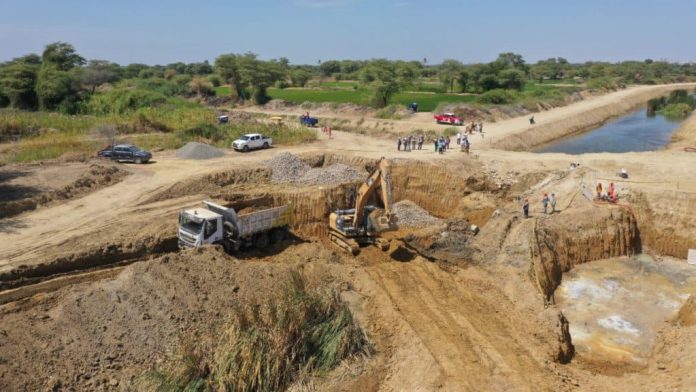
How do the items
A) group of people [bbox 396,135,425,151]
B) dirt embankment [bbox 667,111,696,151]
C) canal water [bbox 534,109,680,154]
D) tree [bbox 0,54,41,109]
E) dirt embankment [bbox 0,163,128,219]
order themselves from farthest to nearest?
tree [bbox 0,54,41,109], canal water [bbox 534,109,680,154], dirt embankment [bbox 667,111,696,151], group of people [bbox 396,135,425,151], dirt embankment [bbox 0,163,128,219]

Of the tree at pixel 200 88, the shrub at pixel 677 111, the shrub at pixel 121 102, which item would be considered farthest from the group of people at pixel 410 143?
the tree at pixel 200 88

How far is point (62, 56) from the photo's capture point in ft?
→ 255

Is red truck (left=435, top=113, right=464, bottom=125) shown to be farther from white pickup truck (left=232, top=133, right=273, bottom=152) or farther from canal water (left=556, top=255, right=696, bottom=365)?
canal water (left=556, top=255, right=696, bottom=365)

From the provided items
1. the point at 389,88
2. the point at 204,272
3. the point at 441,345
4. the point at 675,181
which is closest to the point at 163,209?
the point at 204,272

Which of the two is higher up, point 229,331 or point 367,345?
point 229,331

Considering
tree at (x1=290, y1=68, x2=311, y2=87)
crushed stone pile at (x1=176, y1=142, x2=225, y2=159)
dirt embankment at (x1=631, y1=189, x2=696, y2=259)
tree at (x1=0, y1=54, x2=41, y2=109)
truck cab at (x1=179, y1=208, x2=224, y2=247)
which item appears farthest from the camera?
tree at (x1=290, y1=68, x2=311, y2=87)

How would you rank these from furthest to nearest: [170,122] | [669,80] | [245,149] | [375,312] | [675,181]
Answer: [669,80]
[170,122]
[245,149]
[675,181]
[375,312]

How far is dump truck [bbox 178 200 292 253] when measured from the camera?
69.5ft

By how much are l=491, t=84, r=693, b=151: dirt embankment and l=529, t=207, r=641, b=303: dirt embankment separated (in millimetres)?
19022

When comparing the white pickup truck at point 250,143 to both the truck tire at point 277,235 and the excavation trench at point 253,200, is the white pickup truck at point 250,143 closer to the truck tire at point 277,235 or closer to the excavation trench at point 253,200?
the excavation trench at point 253,200

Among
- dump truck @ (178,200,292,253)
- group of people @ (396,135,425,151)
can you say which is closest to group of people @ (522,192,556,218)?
dump truck @ (178,200,292,253)

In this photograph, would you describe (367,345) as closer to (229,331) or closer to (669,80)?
(229,331)

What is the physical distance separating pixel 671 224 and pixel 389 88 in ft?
143

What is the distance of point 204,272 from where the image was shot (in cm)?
1784
